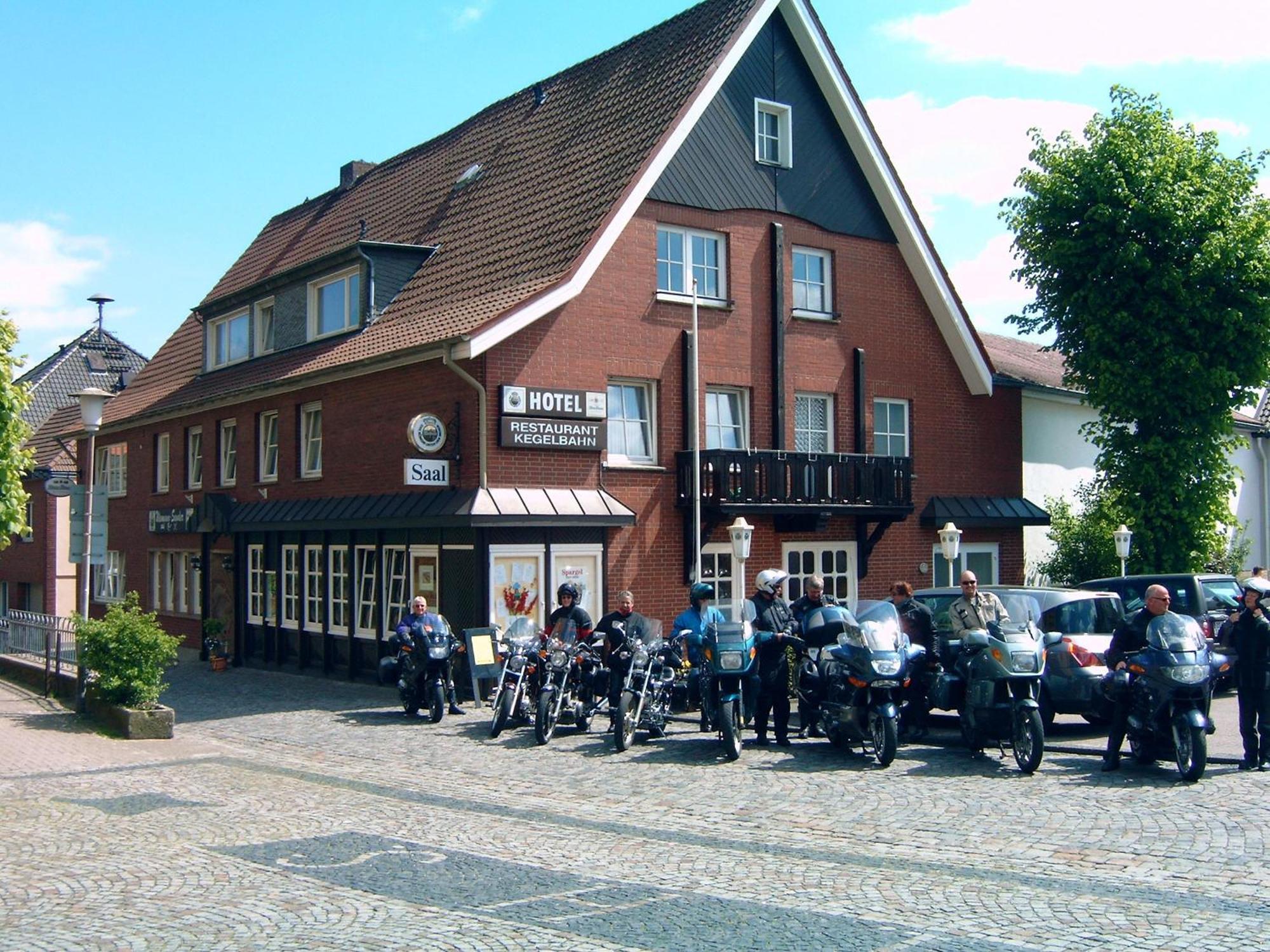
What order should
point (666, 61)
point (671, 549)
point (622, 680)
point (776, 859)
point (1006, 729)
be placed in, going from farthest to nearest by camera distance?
point (666, 61), point (671, 549), point (622, 680), point (1006, 729), point (776, 859)

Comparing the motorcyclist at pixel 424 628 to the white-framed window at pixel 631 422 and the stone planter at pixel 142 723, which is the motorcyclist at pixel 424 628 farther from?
the white-framed window at pixel 631 422

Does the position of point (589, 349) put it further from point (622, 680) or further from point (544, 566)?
point (622, 680)

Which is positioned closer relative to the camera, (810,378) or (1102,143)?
(810,378)

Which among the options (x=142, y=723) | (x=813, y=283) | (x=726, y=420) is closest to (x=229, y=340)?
(x=726, y=420)

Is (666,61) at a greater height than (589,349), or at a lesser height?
greater

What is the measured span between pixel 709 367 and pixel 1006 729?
10141 millimetres

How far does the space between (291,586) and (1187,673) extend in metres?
16.6

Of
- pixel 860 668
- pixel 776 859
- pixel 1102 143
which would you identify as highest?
pixel 1102 143

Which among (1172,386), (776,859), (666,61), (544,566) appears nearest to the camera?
(776,859)

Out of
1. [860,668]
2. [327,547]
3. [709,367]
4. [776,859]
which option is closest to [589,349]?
[709,367]

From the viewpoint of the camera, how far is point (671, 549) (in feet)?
68.2

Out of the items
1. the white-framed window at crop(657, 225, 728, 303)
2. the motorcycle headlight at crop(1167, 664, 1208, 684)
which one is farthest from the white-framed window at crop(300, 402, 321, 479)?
the motorcycle headlight at crop(1167, 664, 1208, 684)

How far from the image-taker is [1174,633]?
39.4ft

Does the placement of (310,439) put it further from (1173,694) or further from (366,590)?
(1173,694)
